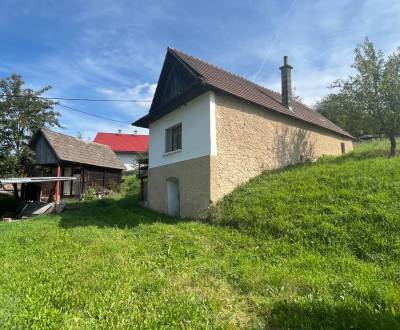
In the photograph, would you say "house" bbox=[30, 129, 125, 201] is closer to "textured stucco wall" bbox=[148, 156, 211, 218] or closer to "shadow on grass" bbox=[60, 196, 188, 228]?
"shadow on grass" bbox=[60, 196, 188, 228]

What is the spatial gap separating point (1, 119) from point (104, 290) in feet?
66.0

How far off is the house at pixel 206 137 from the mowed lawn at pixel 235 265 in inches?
49.9

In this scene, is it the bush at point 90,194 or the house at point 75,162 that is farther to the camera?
the bush at point 90,194

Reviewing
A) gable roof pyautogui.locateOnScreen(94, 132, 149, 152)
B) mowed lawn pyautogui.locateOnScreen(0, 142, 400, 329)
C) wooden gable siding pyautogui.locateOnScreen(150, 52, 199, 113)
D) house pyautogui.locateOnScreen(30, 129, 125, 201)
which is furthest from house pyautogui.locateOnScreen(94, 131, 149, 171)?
mowed lawn pyautogui.locateOnScreen(0, 142, 400, 329)

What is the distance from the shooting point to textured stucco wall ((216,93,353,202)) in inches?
442

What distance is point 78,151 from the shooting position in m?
21.3

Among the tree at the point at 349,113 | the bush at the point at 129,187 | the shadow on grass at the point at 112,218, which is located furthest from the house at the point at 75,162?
the tree at the point at 349,113

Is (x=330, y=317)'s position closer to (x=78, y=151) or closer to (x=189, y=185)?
(x=189, y=185)

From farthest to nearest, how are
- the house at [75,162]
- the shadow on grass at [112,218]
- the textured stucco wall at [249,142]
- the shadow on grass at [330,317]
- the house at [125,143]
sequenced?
the house at [125,143] < the house at [75,162] < the textured stucco wall at [249,142] < the shadow on grass at [112,218] < the shadow on grass at [330,317]

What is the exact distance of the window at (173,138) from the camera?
13234 millimetres

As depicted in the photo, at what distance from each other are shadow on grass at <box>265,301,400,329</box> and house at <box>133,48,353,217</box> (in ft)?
21.5

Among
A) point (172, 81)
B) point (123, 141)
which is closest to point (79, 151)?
point (172, 81)

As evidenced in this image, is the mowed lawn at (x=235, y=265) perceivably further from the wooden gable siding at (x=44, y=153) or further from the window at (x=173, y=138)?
the wooden gable siding at (x=44, y=153)

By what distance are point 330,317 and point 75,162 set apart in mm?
19014
